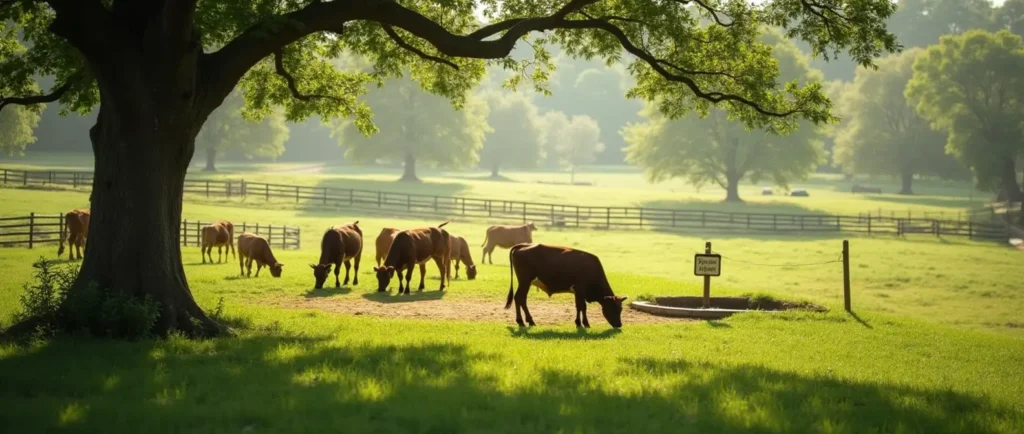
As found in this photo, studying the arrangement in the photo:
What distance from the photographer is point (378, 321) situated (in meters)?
14.0

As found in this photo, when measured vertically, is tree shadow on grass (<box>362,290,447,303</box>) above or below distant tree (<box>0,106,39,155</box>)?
below

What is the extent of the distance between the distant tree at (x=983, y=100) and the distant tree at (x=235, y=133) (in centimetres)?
4850

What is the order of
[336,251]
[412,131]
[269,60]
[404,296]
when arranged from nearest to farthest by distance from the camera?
[269,60]
[404,296]
[336,251]
[412,131]

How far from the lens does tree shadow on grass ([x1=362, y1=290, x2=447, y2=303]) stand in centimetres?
1831

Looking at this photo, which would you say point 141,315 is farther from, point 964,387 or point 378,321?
point 964,387

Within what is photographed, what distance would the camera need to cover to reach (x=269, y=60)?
1677 centimetres

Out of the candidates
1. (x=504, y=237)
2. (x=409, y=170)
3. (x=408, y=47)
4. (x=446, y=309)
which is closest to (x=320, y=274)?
(x=446, y=309)

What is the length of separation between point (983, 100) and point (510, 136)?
47.1m

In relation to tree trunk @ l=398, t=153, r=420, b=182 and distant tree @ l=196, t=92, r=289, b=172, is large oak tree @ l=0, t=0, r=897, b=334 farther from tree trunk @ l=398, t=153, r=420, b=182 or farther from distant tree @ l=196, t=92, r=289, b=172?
tree trunk @ l=398, t=153, r=420, b=182

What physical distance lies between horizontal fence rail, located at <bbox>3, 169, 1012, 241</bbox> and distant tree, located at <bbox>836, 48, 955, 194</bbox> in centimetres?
2226

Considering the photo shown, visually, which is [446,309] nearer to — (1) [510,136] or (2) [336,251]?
(2) [336,251]

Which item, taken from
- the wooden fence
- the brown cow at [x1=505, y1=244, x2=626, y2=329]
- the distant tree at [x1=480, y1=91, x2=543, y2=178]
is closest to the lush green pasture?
the distant tree at [x1=480, y1=91, x2=543, y2=178]

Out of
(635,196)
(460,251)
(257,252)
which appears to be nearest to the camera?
(257,252)

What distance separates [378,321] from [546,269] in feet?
8.94
